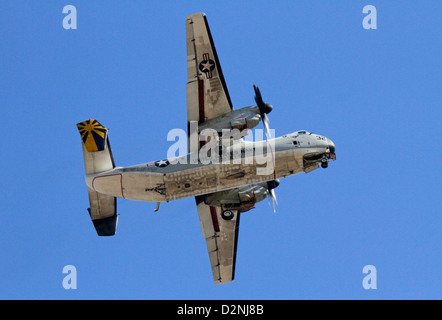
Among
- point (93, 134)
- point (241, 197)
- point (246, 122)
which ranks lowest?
point (241, 197)

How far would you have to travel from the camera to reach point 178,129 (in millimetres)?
35281

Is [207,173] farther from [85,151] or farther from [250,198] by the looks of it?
[85,151]

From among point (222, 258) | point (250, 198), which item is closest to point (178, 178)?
point (250, 198)

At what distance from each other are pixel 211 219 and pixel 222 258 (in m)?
2.30

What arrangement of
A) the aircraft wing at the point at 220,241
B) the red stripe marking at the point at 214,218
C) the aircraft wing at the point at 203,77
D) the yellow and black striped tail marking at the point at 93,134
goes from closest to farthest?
the aircraft wing at the point at 203,77, the yellow and black striped tail marking at the point at 93,134, the red stripe marking at the point at 214,218, the aircraft wing at the point at 220,241

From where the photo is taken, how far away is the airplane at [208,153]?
112ft

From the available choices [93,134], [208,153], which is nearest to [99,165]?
[93,134]

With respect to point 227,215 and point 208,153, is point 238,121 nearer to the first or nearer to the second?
point 208,153

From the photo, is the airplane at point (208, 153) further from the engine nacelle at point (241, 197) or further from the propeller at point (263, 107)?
the engine nacelle at point (241, 197)

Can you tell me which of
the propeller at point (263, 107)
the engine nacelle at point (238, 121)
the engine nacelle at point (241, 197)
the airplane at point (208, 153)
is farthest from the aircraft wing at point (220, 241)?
the propeller at point (263, 107)

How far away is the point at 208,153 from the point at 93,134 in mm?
5429

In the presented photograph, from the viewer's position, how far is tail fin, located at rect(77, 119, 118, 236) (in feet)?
111

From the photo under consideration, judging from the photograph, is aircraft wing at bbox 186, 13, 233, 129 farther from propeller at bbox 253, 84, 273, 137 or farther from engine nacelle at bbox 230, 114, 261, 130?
propeller at bbox 253, 84, 273, 137

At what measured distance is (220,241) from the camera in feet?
127
